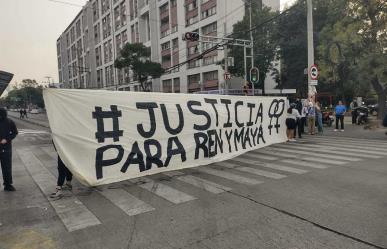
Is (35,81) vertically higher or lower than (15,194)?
higher

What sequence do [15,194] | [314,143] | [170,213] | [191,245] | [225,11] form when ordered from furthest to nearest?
[225,11] < [314,143] < [15,194] < [170,213] < [191,245]

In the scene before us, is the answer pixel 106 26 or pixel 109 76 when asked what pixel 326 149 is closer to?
pixel 109 76

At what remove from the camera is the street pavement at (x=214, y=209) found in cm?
446

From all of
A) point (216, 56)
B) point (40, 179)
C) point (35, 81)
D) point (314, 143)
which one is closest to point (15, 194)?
point (40, 179)

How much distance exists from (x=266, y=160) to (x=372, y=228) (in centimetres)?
538

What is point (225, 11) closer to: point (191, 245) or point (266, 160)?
point (266, 160)

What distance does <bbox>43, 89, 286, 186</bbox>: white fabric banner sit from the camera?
7227 millimetres

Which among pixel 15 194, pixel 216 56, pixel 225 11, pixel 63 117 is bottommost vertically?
pixel 15 194

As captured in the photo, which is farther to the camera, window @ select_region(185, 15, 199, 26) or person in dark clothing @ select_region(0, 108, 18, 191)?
window @ select_region(185, 15, 199, 26)

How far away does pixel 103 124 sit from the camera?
7.74m

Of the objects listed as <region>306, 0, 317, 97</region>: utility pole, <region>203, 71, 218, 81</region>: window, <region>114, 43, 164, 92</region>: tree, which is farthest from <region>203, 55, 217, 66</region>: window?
<region>306, 0, 317, 97</region>: utility pole

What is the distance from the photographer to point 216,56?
47.4 meters

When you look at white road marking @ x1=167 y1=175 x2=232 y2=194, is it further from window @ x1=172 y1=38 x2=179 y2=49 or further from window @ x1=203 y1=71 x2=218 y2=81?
window @ x1=172 y1=38 x2=179 y2=49

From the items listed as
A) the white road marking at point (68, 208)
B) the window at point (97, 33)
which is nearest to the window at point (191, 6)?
the window at point (97, 33)
